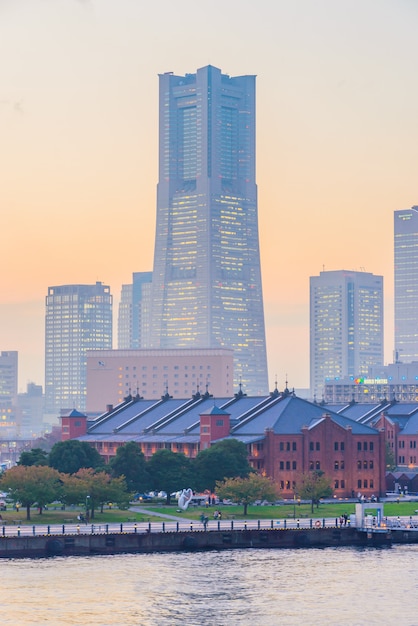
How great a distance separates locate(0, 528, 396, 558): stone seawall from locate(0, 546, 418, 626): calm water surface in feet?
8.92

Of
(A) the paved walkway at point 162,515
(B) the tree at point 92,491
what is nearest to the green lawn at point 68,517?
(A) the paved walkway at point 162,515

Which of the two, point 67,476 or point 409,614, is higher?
point 67,476

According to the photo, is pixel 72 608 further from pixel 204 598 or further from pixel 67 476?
pixel 67 476

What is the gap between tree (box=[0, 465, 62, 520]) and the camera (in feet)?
590

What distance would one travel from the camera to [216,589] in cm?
13625

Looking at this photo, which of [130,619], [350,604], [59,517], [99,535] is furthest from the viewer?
[59,517]

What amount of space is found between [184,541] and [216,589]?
2881cm

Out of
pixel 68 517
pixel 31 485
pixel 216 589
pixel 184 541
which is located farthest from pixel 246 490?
pixel 216 589

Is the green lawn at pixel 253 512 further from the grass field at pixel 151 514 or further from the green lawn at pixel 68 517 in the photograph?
the green lawn at pixel 68 517

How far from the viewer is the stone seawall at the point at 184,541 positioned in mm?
157750

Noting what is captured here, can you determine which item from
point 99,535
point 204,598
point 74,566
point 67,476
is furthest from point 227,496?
point 204,598

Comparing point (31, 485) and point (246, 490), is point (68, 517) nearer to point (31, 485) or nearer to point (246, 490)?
point (31, 485)

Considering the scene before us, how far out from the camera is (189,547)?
16425 cm

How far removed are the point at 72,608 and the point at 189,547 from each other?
38.0 metres
